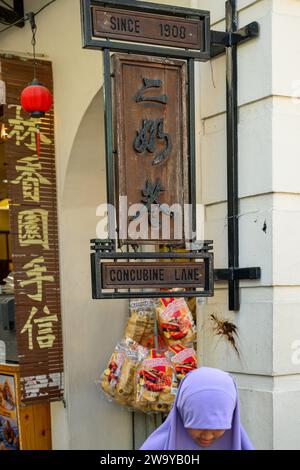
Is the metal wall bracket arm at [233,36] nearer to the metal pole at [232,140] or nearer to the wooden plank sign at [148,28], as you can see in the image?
the metal pole at [232,140]

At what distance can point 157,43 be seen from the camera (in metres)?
3.67

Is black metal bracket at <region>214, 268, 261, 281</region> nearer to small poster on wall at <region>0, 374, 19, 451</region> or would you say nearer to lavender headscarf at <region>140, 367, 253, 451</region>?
lavender headscarf at <region>140, 367, 253, 451</region>

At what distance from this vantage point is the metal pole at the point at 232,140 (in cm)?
408

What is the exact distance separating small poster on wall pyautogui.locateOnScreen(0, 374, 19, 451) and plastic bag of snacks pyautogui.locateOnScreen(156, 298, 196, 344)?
5.88 feet

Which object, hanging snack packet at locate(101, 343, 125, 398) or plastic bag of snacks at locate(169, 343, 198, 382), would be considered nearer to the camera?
plastic bag of snacks at locate(169, 343, 198, 382)

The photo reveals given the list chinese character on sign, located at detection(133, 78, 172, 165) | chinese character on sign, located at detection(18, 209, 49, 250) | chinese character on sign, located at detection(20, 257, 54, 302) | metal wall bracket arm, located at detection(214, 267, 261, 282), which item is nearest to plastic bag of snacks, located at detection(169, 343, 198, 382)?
metal wall bracket arm, located at detection(214, 267, 261, 282)

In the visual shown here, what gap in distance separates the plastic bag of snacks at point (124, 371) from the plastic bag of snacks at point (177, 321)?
1.14 feet

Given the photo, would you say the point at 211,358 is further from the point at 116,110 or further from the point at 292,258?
the point at 116,110

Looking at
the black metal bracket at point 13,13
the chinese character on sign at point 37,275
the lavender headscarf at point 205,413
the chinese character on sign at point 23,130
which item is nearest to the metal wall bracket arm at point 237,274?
the lavender headscarf at point 205,413

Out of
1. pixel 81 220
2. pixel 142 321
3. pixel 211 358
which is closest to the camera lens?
pixel 211 358

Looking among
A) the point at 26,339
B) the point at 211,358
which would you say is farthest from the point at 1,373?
the point at 211,358

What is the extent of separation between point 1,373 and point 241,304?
9.84 feet

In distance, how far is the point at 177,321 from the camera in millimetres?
5047

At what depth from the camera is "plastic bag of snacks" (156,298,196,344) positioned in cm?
505
